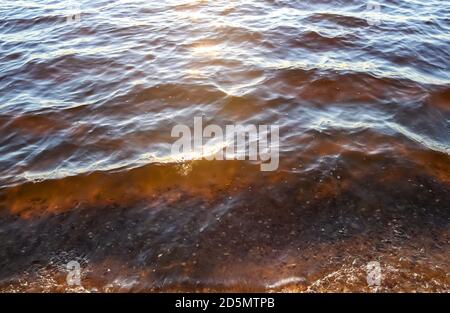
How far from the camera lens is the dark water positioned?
14.4 ft

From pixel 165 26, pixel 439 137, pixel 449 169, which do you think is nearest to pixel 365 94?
pixel 439 137

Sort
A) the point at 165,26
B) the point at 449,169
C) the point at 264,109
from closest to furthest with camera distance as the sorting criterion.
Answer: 1. the point at 449,169
2. the point at 264,109
3. the point at 165,26

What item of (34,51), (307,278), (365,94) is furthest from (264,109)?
(34,51)

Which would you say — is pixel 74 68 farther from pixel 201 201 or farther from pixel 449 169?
pixel 449 169

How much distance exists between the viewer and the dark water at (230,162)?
4387mm

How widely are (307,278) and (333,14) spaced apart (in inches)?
359

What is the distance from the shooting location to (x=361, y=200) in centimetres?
514

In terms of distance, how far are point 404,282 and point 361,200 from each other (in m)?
1.36

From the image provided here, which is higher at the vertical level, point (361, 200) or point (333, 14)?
point (333, 14)

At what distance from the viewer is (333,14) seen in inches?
432

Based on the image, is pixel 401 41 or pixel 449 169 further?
pixel 401 41

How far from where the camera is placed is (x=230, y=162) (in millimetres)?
5938
